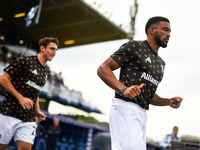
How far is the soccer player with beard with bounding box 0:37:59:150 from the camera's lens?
3.22 m

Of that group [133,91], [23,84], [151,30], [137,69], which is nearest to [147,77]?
[137,69]

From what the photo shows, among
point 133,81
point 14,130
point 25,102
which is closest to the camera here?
point 133,81

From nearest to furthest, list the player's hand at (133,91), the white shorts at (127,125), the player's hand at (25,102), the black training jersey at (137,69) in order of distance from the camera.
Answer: the player's hand at (133,91), the white shorts at (127,125), the black training jersey at (137,69), the player's hand at (25,102)

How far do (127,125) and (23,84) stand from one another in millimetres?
1733

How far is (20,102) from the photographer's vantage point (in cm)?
310

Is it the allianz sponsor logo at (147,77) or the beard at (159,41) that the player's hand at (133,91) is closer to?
the allianz sponsor logo at (147,77)

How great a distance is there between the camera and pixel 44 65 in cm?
369

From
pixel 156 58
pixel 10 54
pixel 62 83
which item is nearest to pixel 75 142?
pixel 62 83

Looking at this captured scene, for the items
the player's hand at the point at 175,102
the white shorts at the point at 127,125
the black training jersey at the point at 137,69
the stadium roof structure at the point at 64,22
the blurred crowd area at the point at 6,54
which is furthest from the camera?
the blurred crowd area at the point at 6,54

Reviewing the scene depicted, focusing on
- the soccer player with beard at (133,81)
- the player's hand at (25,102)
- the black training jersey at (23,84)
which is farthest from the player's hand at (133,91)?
the black training jersey at (23,84)

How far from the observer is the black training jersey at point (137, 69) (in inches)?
94.6

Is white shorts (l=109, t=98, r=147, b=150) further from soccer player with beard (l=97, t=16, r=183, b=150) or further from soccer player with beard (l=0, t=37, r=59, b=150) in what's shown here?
soccer player with beard (l=0, t=37, r=59, b=150)

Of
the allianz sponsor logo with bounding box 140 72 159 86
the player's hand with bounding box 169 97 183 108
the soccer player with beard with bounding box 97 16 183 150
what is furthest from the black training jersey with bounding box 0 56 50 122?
the player's hand with bounding box 169 97 183 108

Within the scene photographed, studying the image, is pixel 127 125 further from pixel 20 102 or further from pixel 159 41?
pixel 20 102
